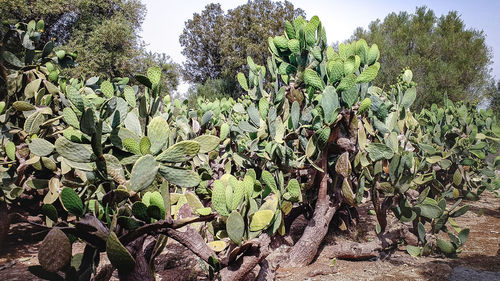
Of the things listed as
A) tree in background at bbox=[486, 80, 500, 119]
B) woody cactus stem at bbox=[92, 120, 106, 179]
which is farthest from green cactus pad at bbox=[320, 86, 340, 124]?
tree in background at bbox=[486, 80, 500, 119]

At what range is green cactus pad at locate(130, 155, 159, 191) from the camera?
123 cm

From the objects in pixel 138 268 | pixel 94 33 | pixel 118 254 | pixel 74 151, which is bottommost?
pixel 138 268

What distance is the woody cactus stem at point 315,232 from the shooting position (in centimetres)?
A: 260

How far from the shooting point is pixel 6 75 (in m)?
2.89

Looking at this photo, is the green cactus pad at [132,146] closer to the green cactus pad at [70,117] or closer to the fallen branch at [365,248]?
the green cactus pad at [70,117]

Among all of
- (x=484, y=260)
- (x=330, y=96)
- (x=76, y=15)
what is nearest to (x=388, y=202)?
(x=484, y=260)

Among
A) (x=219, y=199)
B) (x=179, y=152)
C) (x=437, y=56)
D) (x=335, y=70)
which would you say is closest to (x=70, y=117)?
(x=179, y=152)

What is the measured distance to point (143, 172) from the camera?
124 centimetres

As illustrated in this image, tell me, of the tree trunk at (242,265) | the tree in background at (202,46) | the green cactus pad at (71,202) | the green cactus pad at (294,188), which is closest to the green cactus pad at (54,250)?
the green cactus pad at (71,202)

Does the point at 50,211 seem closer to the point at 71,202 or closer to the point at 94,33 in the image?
the point at 71,202

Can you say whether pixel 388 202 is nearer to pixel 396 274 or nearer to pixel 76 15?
pixel 396 274

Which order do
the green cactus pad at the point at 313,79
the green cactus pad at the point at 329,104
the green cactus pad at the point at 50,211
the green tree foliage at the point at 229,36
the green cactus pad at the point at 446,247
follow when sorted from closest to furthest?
the green cactus pad at the point at 50,211
the green cactus pad at the point at 329,104
the green cactus pad at the point at 313,79
the green cactus pad at the point at 446,247
the green tree foliage at the point at 229,36

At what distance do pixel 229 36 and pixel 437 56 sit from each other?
13473 millimetres

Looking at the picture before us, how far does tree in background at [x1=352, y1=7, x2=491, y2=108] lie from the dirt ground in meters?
14.3
